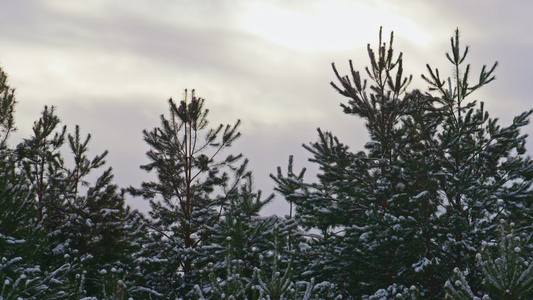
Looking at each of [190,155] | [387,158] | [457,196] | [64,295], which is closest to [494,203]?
[457,196]

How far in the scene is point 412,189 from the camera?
509 inches

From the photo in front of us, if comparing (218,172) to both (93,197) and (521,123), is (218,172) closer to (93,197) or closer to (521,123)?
(93,197)

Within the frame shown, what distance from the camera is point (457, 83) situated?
14055mm

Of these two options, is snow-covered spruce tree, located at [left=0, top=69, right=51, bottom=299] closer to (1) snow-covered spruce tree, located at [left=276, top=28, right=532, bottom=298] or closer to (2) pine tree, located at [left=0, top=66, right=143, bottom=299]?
(2) pine tree, located at [left=0, top=66, right=143, bottom=299]

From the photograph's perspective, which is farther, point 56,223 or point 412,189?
point 56,223

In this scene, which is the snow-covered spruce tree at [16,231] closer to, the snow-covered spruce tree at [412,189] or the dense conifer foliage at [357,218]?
the dense conifer foliage at [357,218]

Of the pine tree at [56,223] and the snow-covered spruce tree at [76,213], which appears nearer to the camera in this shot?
the pine tree at [56,223]

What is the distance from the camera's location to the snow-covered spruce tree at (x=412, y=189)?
1219 cm

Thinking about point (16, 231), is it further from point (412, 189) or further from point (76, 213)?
point (412, 189)

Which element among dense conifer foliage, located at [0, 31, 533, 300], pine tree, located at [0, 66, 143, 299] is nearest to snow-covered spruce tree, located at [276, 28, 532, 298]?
dense conifer foliage, located at [0, 31, 533, 300]

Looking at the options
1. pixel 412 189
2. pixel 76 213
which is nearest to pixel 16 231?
pixel 76 213

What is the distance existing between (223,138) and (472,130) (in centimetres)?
946

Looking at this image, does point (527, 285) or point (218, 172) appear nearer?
point (527, 285)

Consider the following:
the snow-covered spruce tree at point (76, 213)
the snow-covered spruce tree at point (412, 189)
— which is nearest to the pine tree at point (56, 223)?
the snow-covered spruce tree at point (76, 213)
